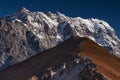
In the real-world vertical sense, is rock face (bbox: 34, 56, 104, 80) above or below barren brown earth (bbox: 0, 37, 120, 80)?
below

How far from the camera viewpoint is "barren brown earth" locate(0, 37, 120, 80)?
368 feet

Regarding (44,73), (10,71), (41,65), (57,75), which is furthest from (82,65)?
(10,71)

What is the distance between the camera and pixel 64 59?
11519 centimetres

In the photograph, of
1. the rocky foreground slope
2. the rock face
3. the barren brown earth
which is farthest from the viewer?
the barren brown earth

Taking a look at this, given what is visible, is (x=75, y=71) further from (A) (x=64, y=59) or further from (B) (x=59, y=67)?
(A) (x=64, y=59)

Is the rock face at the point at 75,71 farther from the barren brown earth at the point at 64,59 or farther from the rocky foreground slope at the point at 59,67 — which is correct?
the barren brown earth at the point at 64,59

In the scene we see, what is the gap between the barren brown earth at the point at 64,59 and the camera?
368 ft

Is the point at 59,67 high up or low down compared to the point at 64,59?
down

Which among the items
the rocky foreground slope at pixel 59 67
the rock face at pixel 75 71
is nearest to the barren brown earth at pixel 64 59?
the rocky foreground slope at pixel 59 67

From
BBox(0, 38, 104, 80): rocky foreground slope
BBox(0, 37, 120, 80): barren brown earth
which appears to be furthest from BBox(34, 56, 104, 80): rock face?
BBox(0, 37, 120, 80): barren brown earth

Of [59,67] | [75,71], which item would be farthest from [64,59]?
[75,71]

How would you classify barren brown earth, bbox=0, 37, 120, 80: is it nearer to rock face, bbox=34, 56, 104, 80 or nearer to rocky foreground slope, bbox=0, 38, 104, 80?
rocky foreground slope, bbox=0, 38, 104, 80

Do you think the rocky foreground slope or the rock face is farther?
the rocky foreground slope

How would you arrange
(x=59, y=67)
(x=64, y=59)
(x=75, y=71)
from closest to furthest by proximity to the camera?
1. (x=75, y=71)
2. (x=59, y=67)
3. (x=64, y=59)
